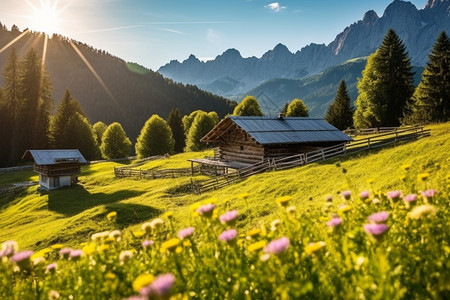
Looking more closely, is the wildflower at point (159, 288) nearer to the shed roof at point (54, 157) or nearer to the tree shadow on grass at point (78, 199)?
the tree shadow on grass at point (78, 199)

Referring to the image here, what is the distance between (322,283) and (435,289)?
71cm

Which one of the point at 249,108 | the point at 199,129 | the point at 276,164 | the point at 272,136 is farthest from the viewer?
the point at 199,129

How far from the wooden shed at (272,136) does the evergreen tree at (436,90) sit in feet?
56.7

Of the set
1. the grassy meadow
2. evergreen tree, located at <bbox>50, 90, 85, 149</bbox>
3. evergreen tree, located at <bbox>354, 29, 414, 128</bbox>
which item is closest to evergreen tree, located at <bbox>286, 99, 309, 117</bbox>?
evergreen tree, located at <bbox>354, 29, 414, 128</bbox>

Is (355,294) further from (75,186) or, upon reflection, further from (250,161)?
(75,186)

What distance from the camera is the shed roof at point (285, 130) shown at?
1134 inches

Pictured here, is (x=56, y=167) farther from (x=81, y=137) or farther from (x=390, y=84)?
(x=390, y=84)

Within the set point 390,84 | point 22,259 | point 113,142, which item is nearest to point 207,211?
point 22,259

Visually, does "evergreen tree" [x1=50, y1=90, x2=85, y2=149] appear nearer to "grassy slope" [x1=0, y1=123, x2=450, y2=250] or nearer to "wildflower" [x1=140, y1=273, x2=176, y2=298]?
"grassy slope" [x1=0, y1=123, x2=450, y2=250]

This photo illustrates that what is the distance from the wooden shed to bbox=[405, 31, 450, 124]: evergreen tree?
1729cm

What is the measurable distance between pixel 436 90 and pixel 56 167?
163ft

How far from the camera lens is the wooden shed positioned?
1141 inches

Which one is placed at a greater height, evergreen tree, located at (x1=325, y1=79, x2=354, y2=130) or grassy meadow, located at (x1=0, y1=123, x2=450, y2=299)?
evergreen tree, located at (x1=325, y1=79, x2=354, y2=130)

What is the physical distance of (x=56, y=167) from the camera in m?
38.6
